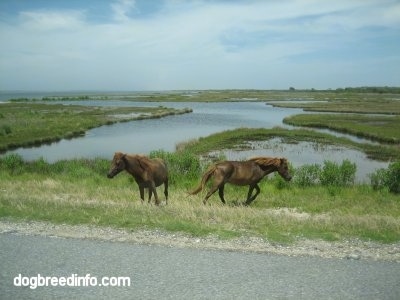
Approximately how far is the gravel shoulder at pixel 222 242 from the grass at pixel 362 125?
38769mm

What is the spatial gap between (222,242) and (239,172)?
5.78 m

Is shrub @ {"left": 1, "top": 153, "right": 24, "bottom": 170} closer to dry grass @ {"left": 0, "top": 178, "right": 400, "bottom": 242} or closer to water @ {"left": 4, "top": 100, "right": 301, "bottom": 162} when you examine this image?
water @ {"left": 4, "top": 100, "right": 301, "bottom": 162}

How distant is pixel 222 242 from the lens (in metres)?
8.61

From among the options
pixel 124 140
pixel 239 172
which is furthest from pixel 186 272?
pixel 124 140

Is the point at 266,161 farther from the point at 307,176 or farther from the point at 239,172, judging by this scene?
the point at 307,176

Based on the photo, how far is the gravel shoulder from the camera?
8086 millimetres

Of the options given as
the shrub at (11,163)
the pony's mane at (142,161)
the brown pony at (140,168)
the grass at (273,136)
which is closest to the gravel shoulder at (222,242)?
the brown pony at (140,168)

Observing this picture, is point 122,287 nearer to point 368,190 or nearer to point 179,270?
point 179,270

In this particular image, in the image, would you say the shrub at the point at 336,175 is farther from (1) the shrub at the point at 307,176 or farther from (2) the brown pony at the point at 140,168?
(2) the brown pony at the point at 140,168

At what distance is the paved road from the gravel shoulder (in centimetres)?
32

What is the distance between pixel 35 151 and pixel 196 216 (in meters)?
32.9

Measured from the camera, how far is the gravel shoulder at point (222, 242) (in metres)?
8.09

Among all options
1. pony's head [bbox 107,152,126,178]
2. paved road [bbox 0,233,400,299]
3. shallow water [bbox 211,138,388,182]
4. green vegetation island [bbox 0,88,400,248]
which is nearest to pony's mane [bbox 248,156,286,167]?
green vegetation island [bbox 0,88,400,248]

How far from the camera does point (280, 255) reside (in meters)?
7.89
